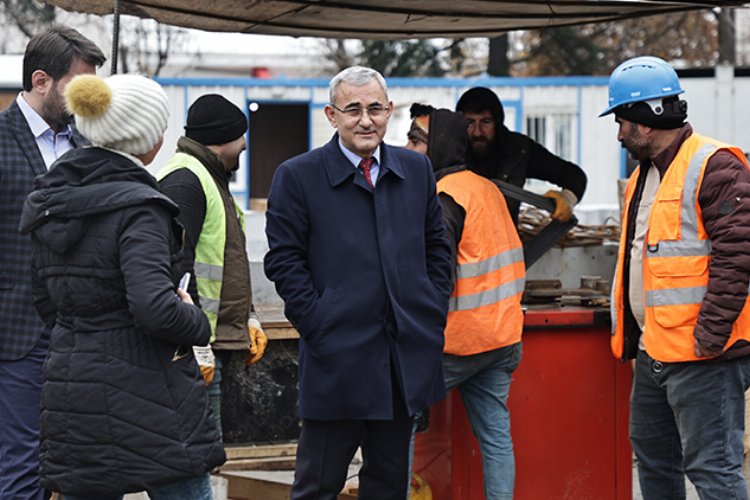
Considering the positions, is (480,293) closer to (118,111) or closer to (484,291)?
(484,291)

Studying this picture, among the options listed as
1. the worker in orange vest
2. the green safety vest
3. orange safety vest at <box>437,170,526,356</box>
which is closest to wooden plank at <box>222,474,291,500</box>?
the worker in orange vest

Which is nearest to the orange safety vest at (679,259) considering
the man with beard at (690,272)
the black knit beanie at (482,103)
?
the man with beard at (690,272)

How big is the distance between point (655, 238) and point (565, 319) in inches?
40.0

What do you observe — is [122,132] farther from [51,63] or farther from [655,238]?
[655,238]

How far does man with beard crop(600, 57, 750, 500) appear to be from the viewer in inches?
155

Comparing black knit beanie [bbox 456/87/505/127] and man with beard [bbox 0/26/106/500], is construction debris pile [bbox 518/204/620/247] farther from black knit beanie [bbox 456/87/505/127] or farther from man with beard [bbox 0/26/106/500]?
man with beard [bbox 0/26/106/500]

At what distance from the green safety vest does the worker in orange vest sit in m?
0.91

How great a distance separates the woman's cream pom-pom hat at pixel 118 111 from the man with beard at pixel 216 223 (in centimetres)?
78

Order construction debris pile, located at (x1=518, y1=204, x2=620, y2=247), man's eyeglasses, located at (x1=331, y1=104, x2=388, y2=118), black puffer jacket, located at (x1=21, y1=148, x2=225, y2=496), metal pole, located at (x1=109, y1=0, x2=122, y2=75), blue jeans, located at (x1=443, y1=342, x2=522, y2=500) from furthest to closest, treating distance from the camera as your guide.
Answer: construction debris pile, located at (x1=518, y1=204, x2=620, y2=247)
blue jeans, located at (x1=443, y1=342, x2=522, y2=500)
metal pole, located at (x1=109, y1=0, x2=122, y2=75)
man's eyeglasses, located at (x1=331, y1=104, x2=388, y2=118)
black puffer jacket, located at (x1=21, y1=148, x2=225, y2=496)

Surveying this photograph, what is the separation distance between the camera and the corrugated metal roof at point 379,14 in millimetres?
5297

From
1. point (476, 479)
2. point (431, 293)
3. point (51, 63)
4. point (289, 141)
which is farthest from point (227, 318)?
point (289, 141)

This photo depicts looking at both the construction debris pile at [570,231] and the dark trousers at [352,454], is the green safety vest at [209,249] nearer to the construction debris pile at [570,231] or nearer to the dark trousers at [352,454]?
the dark trousers at [352,454]

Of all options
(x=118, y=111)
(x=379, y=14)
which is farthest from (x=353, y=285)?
(x=379, y=14)

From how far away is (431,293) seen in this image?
394cm
